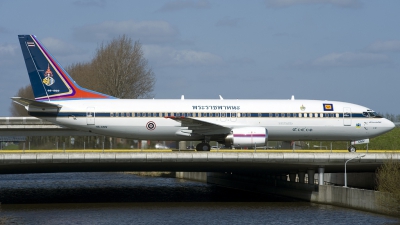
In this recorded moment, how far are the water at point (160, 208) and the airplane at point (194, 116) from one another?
21.5 feet

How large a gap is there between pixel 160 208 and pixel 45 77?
61.6 ft

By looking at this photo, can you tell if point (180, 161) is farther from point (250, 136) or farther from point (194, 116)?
point (250, 136)

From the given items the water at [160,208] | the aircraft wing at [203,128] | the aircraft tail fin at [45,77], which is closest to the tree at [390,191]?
the water at [160,208]

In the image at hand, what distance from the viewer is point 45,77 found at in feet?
222

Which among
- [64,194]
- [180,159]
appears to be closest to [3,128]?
[64,194]

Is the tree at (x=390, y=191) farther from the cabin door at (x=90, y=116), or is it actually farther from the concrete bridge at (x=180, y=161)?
the cabin door at (x=90, y=116)

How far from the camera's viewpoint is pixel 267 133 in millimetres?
65750

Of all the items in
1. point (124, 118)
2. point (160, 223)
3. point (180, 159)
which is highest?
point (124, 118)

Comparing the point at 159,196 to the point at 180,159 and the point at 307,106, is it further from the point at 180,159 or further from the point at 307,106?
the point at 307,106

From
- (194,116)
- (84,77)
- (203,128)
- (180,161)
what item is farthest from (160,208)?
(84,77)

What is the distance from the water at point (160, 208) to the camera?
176 ft

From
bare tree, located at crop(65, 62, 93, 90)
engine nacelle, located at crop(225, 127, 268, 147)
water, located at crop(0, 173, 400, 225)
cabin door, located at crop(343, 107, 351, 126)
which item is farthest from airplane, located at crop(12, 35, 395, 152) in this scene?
bare tree, located at crop(65, 62, 93, 90)

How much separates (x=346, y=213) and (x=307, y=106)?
14.1 m

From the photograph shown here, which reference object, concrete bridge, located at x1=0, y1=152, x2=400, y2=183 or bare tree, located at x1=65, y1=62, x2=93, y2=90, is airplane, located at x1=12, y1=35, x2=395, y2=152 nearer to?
concrete bridge, located at x1=0, y1=152, x2=400, y2=183
